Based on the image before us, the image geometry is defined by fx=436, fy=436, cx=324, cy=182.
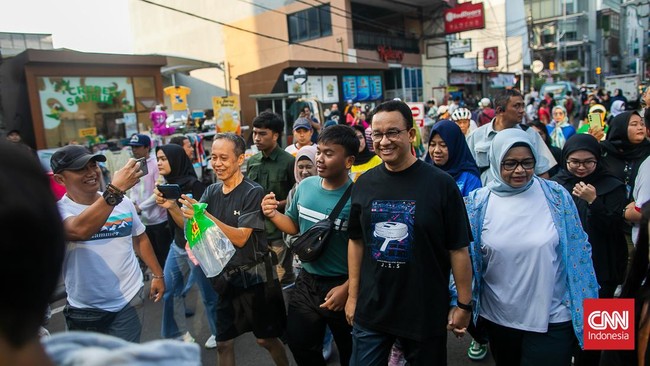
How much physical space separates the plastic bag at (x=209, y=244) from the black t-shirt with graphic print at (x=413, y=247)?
107cm

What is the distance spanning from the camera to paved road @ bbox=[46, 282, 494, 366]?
3.95 meters

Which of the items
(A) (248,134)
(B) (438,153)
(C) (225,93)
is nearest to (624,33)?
(C) (225,93)

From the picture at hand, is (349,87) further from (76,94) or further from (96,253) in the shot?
(96,253)

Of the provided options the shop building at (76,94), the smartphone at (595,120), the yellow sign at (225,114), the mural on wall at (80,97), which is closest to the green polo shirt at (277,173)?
the smartphone at (595,120)

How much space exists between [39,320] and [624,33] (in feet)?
251

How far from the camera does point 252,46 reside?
31.0 meters

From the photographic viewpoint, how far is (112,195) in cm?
272

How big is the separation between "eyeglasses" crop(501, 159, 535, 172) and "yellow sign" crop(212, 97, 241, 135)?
10.7 m

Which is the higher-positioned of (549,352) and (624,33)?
(624,33)

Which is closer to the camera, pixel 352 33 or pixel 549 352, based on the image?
pixel 549 352

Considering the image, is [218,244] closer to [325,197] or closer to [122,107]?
[325,197]

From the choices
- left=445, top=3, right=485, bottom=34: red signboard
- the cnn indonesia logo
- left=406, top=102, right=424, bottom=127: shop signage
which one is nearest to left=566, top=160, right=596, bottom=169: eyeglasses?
the cnn indonesia logo

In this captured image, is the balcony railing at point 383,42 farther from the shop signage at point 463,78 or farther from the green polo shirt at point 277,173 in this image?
the green polo shirt at point 277,173

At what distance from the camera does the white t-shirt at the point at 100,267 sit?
111 inches
